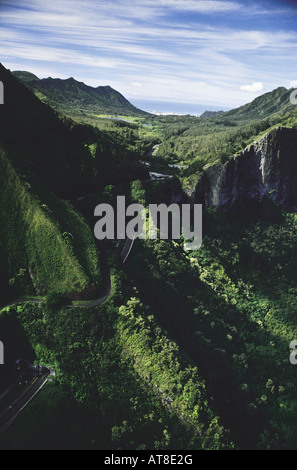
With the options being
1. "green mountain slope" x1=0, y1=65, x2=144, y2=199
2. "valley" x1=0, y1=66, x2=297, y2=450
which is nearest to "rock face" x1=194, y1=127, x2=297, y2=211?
"valley" x1=0, y1=66, x2=297, y2=450

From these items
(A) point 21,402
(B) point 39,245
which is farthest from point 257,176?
(A) point 21,402

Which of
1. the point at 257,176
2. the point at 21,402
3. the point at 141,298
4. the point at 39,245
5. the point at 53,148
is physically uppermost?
the point at 53,148

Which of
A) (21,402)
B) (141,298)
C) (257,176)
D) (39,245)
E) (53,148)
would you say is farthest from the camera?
(257,176)

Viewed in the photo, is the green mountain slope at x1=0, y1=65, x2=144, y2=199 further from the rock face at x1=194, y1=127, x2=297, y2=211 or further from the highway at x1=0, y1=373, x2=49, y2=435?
the highway at x1=0, y1=373, x2=49, y2=435

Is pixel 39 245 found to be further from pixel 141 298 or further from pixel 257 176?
pixel 257 176

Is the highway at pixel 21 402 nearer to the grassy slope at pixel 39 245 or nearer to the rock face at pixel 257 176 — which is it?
the grassy slope at pixel 39 245

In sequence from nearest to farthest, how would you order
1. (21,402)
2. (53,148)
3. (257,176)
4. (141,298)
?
(21,402) < (141,298) < (53,148) < (257,176)

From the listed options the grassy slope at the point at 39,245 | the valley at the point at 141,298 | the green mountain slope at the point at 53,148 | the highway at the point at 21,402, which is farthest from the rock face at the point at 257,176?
the highway at the point at 21,402
